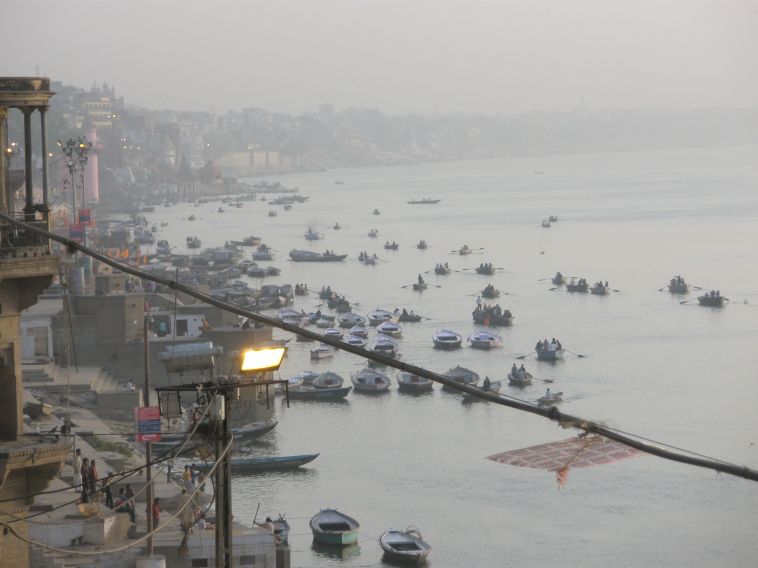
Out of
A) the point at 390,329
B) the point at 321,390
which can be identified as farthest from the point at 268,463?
the point at 390,329

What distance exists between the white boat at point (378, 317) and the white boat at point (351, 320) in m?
0.22

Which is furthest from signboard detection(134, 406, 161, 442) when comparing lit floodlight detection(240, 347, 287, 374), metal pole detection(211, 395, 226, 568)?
lit floodlight detection(240, 347, 287, 374)

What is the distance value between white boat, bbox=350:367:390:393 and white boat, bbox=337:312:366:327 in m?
7.16

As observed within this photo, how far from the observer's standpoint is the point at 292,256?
180ft

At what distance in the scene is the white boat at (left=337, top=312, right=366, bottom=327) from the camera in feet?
114

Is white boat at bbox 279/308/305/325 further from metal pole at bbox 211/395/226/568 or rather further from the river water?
metal pole at bbox 211/395/226/568

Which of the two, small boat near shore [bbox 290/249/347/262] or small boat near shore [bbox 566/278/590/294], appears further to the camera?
small boat near shore [bbox 290/249/347/262]

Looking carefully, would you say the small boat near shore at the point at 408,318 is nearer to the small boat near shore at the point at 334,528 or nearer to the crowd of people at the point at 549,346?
the crowd of people at the point at 549,346

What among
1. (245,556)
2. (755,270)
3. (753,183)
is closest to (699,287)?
(755,270)

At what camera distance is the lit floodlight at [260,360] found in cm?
392

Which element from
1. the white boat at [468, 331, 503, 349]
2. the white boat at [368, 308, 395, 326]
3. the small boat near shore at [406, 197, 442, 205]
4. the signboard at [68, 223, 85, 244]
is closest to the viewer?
the signboard at [68, 223, 85, 244]

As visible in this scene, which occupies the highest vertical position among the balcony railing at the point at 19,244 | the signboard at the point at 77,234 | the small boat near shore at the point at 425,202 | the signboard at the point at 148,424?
the balcony railing at the point at 19,244

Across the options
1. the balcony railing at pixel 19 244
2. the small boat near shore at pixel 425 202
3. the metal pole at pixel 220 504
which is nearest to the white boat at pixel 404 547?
the balcony railing at pixel 19 244

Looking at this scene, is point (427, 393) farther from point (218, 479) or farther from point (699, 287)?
point (218, 479)
